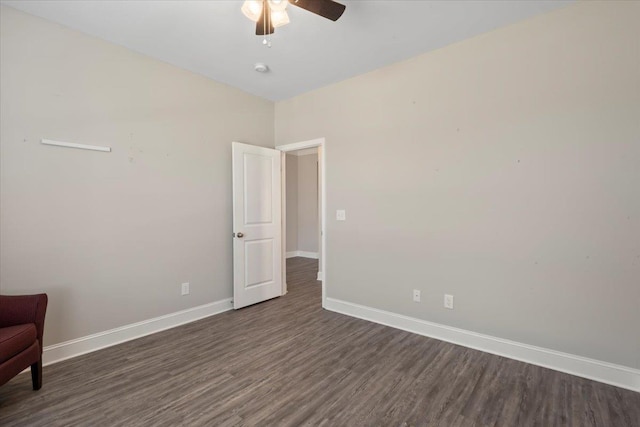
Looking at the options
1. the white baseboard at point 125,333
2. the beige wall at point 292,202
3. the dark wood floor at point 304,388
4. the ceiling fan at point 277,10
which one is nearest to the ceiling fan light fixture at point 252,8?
the ceiling fan at point 277,10

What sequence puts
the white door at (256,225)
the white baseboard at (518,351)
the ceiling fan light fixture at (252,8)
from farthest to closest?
the white door at (256,225) < the white baseboard at (518,351) < the ceiling fan light fixture at (252,8)

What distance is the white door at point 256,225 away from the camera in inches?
142

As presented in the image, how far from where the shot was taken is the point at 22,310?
78.7 inches

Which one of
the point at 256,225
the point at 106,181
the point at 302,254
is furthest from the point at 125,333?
the point at 302,254

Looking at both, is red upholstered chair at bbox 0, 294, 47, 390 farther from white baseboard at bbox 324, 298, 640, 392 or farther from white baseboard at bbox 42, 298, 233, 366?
white baseboard at bbox 324, 298, 640, 392

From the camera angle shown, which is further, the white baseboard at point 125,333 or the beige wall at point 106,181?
the white baseboard at point 125,333

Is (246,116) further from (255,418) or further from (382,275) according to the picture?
(255,418)

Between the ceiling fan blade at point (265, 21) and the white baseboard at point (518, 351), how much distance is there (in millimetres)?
2904

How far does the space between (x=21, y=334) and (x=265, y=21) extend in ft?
8.65

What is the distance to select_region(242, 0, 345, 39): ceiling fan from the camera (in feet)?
5.96

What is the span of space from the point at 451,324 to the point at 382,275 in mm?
818

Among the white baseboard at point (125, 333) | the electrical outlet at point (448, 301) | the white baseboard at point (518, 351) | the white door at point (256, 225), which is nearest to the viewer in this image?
the white baseboard at point (518, 351)

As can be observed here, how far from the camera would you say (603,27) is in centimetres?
210

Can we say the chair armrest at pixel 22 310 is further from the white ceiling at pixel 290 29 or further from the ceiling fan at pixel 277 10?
the ceiling fan at pixel 277 10
